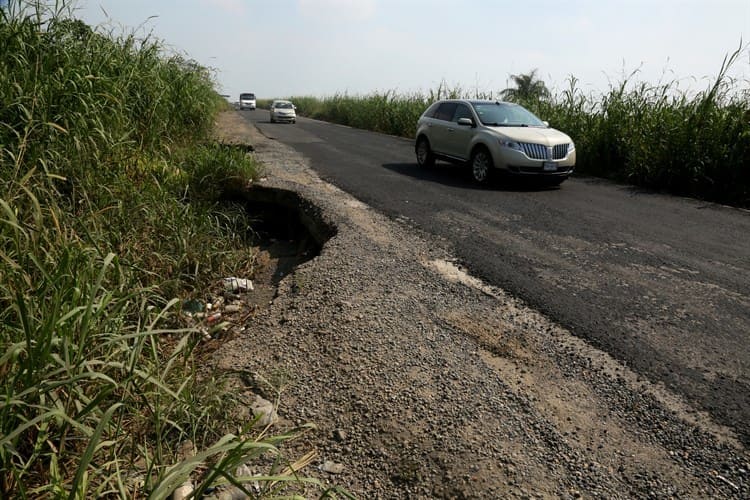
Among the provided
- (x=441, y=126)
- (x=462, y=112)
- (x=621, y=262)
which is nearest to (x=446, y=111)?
(x=441, y=126)

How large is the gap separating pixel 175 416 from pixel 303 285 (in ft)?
6.89

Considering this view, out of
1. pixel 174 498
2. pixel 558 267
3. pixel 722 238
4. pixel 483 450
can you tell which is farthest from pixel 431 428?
pixel 722 238

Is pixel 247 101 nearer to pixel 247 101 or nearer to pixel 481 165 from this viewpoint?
pixel 247 101

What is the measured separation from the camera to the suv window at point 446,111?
11.8 m

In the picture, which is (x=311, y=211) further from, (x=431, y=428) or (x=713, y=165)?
(x=713, y=165)

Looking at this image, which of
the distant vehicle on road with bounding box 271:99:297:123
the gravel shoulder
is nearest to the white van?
the distant vehicle on road with bounding box 271:99:297:123

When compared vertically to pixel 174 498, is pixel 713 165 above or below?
above

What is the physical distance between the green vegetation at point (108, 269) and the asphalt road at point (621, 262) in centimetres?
240

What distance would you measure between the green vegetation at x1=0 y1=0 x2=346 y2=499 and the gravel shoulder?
0.38m

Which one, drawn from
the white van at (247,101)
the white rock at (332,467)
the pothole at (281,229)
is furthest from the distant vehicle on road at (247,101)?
the white rock at (332,467)

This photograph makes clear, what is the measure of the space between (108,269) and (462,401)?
8.72 ft

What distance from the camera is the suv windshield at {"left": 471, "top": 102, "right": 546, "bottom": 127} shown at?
10.9 metres

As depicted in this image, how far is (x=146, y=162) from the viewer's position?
6324 millimetres

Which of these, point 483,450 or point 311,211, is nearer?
point 483,450
